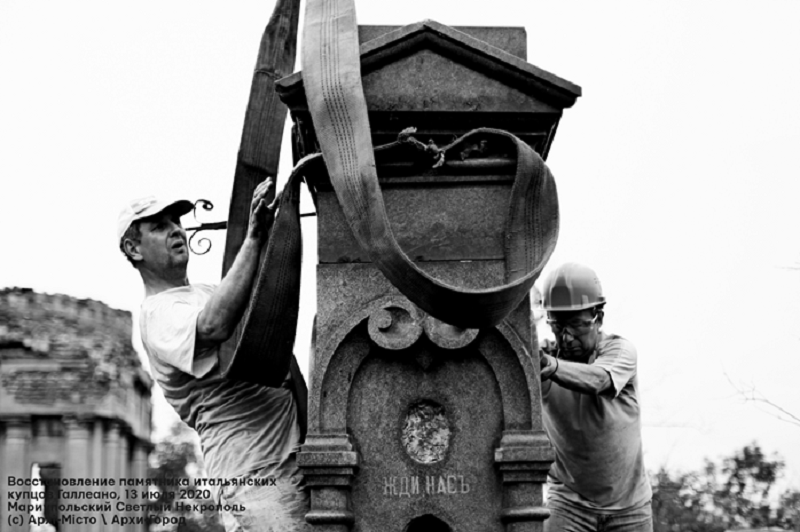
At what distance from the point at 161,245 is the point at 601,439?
3000mm

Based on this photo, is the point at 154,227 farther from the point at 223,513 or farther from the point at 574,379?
the point at 574,379

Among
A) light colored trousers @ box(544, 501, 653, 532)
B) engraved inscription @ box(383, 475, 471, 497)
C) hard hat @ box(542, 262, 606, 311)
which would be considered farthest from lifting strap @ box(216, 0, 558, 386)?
light colored trousers @ box(544, 501, 653, 532)

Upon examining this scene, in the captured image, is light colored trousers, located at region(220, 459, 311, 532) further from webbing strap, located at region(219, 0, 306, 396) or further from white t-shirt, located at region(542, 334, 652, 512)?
white t-shirt, located at region(542, 334, 652, 512)

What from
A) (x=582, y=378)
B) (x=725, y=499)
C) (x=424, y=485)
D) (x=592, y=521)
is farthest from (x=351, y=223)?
(x=725, y=499)

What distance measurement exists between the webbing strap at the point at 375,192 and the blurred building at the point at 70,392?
21.8 meters

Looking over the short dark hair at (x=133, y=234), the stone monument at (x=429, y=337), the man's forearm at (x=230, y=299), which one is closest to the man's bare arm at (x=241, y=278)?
the man's forearm at (x=230, y=299)

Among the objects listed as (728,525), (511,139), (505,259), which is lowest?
(728,525)

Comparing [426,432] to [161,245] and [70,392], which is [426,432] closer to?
[161,245]

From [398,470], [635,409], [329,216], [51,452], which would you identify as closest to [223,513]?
[398,470]

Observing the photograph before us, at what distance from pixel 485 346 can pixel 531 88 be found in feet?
4.67

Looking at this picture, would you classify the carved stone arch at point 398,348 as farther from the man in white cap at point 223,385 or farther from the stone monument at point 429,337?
the man in white cap at point 223,385

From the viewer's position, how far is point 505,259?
7.80 metres

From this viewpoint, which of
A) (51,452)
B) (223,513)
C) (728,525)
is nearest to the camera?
(223,513)

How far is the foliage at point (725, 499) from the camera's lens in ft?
65.5
